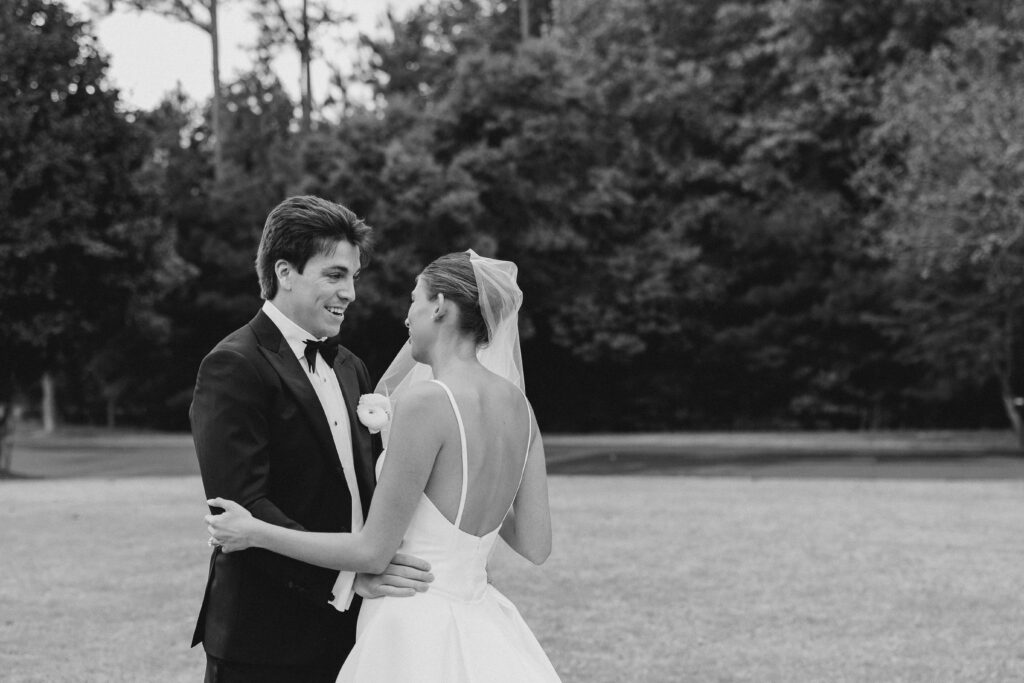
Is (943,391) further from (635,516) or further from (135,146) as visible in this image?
(135,146)

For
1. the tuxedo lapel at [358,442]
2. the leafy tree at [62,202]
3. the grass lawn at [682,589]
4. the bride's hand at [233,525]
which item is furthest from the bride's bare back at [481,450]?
the leafy tree at [62,202]

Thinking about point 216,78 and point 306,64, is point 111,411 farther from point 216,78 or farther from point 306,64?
point 306,64

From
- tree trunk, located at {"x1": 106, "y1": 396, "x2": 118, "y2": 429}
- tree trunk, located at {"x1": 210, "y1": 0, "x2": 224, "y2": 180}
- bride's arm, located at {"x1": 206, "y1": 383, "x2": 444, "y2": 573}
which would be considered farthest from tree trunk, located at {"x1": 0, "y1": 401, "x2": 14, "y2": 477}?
bride's arm, located at {"x1": 206, "y1": 383, "x2": 444, "y2": 573}

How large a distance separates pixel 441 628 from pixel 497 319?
917 mm

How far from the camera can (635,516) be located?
14.0 metres

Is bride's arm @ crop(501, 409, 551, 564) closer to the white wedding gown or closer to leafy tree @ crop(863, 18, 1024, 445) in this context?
the white wedding gown

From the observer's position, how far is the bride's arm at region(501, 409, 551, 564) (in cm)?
352

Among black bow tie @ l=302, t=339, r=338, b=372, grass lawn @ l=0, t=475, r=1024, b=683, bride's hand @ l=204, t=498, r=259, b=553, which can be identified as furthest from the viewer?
grass lawn @ l=0, t=475, r=1024, b=683

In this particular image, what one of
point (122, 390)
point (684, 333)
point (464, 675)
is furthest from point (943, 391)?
point (464, 675)

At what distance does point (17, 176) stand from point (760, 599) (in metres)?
17.7

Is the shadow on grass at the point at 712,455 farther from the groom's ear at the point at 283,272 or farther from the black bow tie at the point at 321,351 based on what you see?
the groom's ear at the point at 283,272

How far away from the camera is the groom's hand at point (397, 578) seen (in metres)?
3.21

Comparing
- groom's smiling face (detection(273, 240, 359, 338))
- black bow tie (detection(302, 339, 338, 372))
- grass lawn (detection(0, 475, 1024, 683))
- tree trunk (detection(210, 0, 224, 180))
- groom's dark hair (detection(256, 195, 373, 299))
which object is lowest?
grass lawn (detection(0, 475, 1024, 683))

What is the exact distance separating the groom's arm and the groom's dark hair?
323mm
